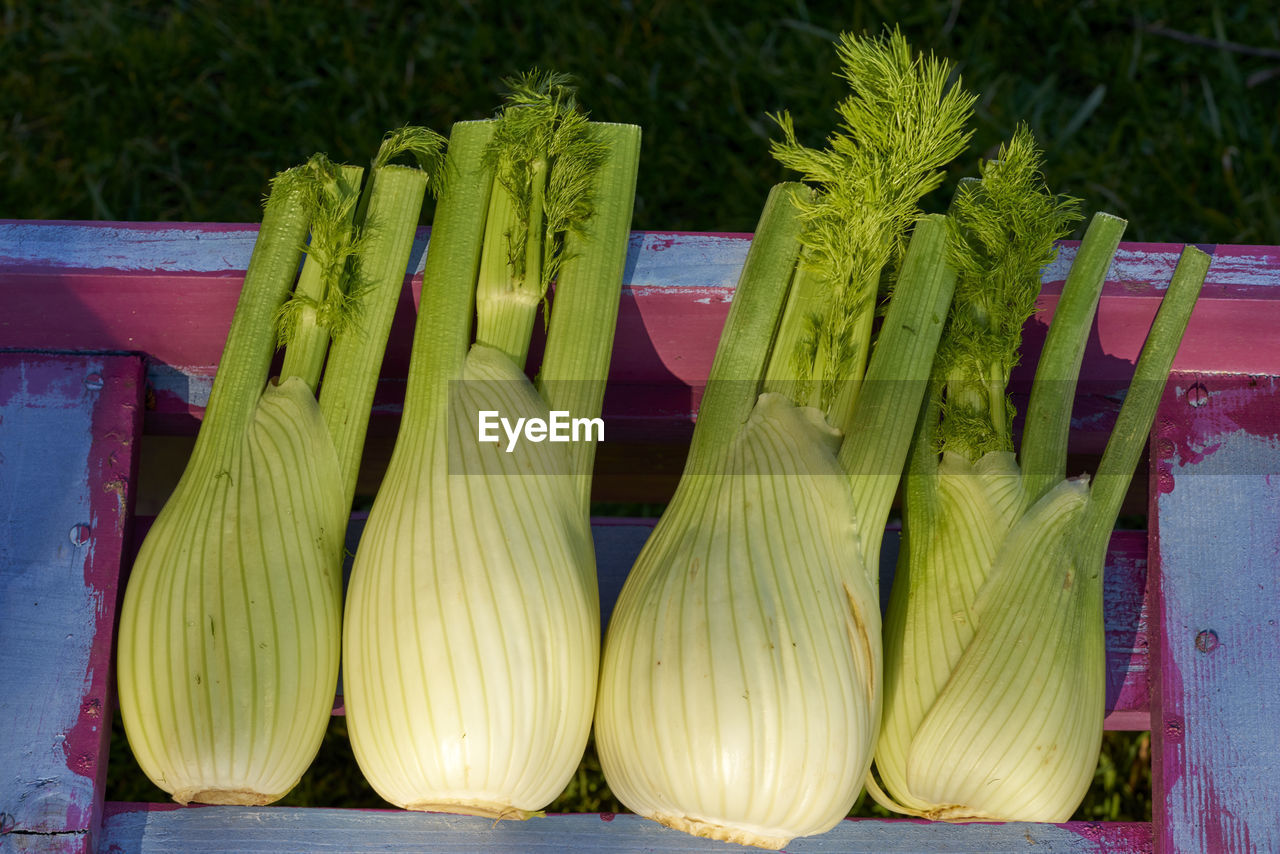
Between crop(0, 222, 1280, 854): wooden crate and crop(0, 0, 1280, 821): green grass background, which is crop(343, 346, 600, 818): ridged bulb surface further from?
crop(0, 0, 1280, 821): green grass background

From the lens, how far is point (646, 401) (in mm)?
1950

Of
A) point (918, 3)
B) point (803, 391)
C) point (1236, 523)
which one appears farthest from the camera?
point (918, 3)

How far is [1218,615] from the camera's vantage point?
1.69 meters

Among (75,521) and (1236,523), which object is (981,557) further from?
(75,521)

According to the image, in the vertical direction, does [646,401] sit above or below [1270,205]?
below

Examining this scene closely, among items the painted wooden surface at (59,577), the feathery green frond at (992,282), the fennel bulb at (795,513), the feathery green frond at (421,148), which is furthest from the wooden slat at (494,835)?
the feathery green frond at (421,148)

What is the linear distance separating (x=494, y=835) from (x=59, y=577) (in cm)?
83

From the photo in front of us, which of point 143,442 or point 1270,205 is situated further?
point 1270,205

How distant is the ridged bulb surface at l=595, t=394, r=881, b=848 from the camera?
4.36ft

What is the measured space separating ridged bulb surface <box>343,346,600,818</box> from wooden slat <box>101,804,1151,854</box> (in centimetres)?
22

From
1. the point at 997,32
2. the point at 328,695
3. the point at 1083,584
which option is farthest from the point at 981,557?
the point at 997,32

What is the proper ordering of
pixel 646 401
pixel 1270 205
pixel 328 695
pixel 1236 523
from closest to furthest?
pixel 328 695 → pixel 1236 523 → pixel 646 401 → pixel 1270 205

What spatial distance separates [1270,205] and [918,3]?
1.07 m

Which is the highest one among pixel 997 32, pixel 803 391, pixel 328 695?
pixel 997 32
